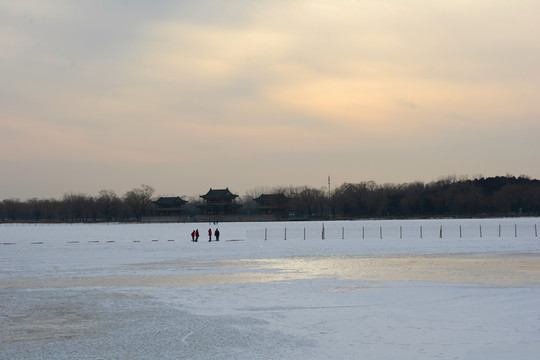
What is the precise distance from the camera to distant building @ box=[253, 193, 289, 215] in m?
163

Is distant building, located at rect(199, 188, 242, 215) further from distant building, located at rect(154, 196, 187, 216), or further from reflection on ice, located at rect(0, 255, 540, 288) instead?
reflection on ice, located at rect(0, 255, 540, 288)

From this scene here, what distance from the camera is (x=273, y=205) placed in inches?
6437

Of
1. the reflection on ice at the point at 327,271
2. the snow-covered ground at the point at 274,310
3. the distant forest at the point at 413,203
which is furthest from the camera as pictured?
the distant forest at the point at 413,203

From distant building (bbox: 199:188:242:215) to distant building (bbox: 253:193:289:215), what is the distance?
23.9ft

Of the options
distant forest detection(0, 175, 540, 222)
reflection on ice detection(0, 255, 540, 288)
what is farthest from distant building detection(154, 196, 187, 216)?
reflection on ice detection(0, 255, 540, 288)

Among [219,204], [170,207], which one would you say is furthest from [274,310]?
[170,207]

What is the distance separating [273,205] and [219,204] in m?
14.5

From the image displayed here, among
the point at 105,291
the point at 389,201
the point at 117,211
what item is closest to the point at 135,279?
the point at 105,291

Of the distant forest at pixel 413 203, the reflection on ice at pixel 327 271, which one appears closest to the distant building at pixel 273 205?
the distant forest at pixel 413 203

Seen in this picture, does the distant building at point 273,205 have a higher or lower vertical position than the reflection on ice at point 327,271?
higher

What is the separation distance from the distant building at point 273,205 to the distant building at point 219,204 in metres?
7.28

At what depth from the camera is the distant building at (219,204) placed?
6329 inches

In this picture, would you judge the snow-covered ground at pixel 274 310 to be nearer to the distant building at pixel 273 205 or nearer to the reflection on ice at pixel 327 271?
the reflection on ice at pixel 327 271

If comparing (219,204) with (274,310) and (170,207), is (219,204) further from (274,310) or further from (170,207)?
(274,310)
